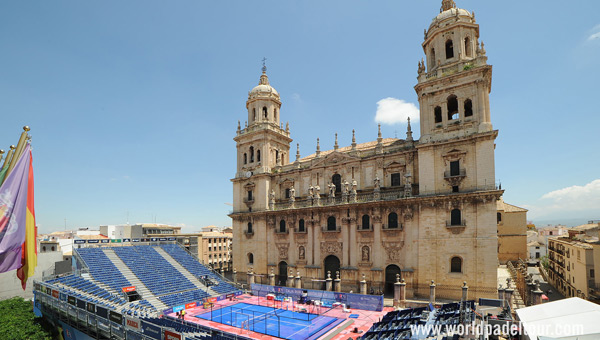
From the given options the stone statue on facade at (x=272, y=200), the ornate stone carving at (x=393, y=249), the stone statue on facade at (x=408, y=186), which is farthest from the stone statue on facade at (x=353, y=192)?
the stone statue on facade at (x=272, y=200)

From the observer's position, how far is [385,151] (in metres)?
37.6

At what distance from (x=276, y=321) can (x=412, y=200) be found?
18.2m

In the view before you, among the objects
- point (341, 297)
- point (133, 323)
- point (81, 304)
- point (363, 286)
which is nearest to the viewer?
point (133, 323)

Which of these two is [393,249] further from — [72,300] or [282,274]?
[72,300]

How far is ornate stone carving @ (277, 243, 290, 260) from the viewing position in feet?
140

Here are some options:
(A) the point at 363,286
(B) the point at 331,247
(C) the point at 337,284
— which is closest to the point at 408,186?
(A) the point at 363,286

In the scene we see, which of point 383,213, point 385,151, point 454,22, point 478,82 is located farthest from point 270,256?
point 454,22

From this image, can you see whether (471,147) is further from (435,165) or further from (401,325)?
(401,325)

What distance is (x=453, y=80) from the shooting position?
33.2 meters

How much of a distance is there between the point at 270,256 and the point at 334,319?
17.7 meters

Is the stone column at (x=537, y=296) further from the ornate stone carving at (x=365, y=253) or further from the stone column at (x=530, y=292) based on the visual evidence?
the ornate stone carving at (x=365, y=253)

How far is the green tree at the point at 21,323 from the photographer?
781 inches

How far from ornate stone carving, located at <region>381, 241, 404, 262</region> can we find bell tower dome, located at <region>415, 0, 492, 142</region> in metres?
11.8

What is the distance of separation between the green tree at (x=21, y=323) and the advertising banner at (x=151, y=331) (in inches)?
335
